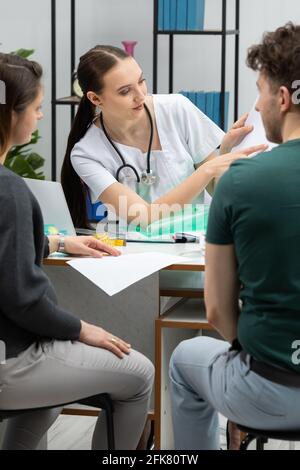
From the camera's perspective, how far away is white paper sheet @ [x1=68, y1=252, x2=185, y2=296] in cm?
198

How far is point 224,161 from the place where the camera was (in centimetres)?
252

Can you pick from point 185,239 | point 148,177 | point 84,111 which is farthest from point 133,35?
point 185,239

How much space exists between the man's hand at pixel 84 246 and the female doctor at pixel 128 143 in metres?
0.48

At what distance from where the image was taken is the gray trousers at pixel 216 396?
4.84 ft

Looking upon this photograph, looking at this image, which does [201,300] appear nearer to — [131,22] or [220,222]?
[220,222]

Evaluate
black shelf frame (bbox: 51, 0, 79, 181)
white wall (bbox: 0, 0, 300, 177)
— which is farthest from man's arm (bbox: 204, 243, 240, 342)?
white wall (bbox: 0, 0, 300, 177)

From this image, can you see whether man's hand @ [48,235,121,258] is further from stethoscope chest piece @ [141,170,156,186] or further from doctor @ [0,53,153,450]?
stethoscope chest piece @ [141,170,156,186]

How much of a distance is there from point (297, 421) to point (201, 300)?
862 mm

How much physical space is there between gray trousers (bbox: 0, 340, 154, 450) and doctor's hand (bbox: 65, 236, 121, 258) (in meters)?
0.44

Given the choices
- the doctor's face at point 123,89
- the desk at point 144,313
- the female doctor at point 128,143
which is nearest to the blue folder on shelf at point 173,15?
the female doctor at point 128,143

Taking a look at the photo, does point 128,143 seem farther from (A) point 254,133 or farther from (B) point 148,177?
(A) point 254,133

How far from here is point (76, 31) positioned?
198 inches
